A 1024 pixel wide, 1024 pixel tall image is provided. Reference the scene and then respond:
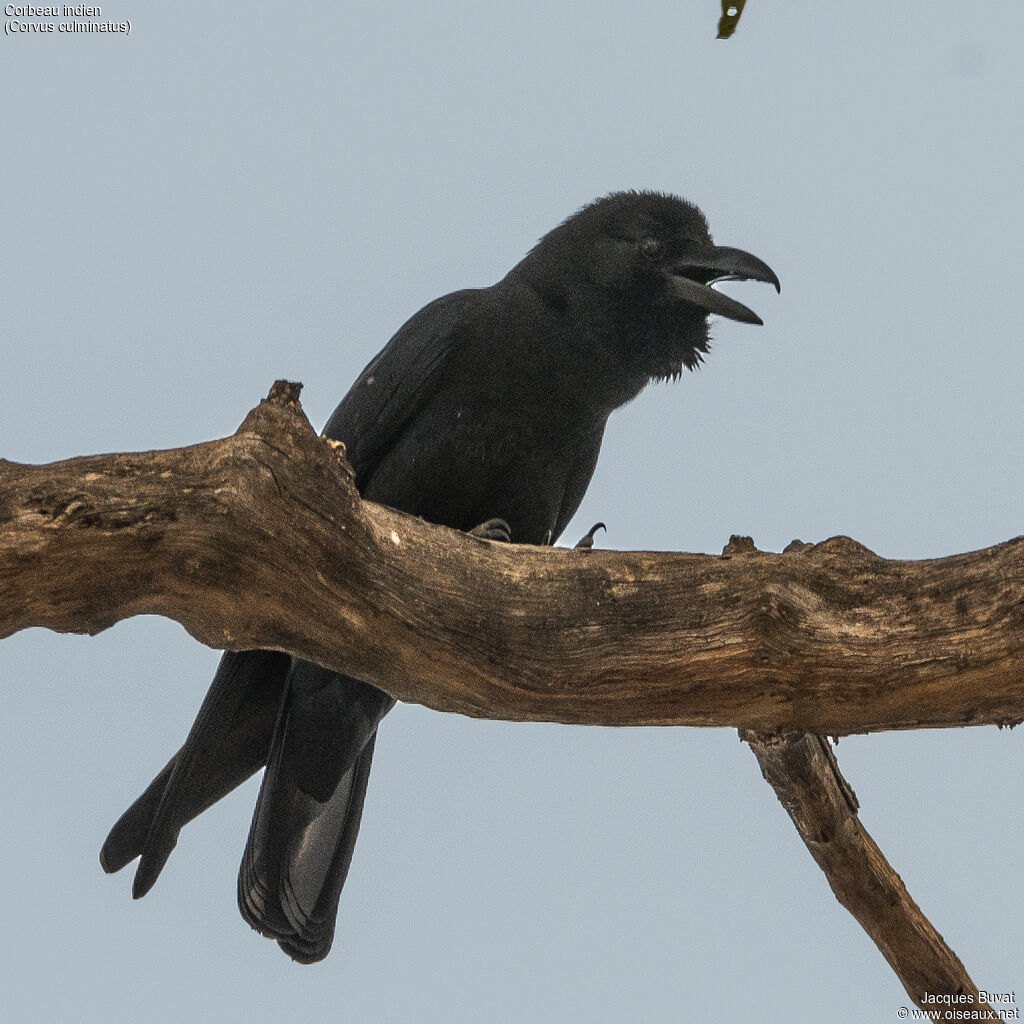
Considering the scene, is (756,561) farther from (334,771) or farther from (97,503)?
(334,771)

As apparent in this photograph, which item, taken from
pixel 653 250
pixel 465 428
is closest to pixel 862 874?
pixel 465 428

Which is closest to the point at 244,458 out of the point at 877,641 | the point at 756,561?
the point at 756,561

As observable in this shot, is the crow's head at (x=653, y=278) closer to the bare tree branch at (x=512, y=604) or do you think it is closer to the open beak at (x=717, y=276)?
the open beak at (x=717, y=276)

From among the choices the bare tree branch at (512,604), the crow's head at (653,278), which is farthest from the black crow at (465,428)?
the bare tree branch at (512,604)

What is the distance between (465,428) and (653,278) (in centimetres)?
74

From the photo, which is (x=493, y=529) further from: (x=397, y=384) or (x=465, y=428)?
(x=397, y=384)

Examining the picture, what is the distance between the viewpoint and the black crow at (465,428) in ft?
12.6

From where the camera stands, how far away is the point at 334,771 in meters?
3.96

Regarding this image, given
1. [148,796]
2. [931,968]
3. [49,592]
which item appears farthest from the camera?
[148,796]

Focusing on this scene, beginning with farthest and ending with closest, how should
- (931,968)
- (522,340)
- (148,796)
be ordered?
(522,340), (148,796), (931,968)

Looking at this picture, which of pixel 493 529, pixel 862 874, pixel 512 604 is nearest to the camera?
pixel 512 604

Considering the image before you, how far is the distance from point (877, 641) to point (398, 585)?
106 centimetres

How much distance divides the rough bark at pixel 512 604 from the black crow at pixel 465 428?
35.7 inches

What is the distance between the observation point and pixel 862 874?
324 centimetres
